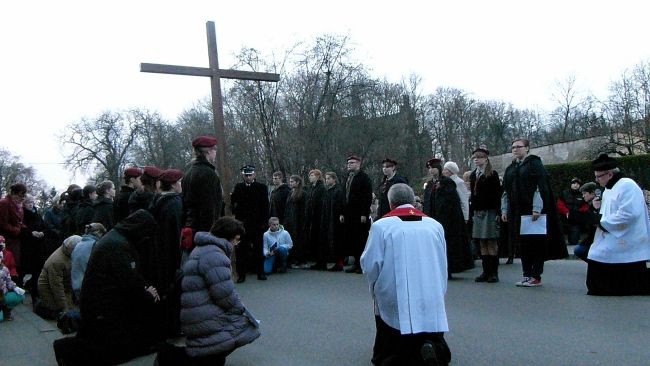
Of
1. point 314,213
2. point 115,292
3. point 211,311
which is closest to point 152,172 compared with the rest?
point 115,292

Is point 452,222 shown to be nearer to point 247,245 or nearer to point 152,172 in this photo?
point 247,245

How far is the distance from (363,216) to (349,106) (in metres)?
30.7

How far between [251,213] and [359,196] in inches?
84.1

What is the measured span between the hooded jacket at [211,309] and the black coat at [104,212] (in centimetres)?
499

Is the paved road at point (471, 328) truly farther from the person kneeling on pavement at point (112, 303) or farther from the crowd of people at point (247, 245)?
the crowd of people at point (247, 245)

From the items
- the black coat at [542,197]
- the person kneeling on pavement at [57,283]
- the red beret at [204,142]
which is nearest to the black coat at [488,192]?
the black coat at [542,197]

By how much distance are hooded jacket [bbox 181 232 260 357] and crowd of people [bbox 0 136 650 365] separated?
12 mm

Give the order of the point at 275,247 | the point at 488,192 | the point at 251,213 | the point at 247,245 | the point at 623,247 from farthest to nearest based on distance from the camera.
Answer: the point at 275,247, the point at 247,245, the point at 251,213, the point at 488,192, the point at 623,247

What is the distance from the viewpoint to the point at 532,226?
385 inches

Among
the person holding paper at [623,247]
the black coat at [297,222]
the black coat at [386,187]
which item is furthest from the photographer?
the black coat at [297,222]

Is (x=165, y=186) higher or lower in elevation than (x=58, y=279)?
higher

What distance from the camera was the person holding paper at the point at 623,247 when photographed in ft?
28.7

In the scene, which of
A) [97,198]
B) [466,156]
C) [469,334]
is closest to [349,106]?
[466,156]

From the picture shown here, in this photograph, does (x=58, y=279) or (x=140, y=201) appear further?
(x=58, y=279)
